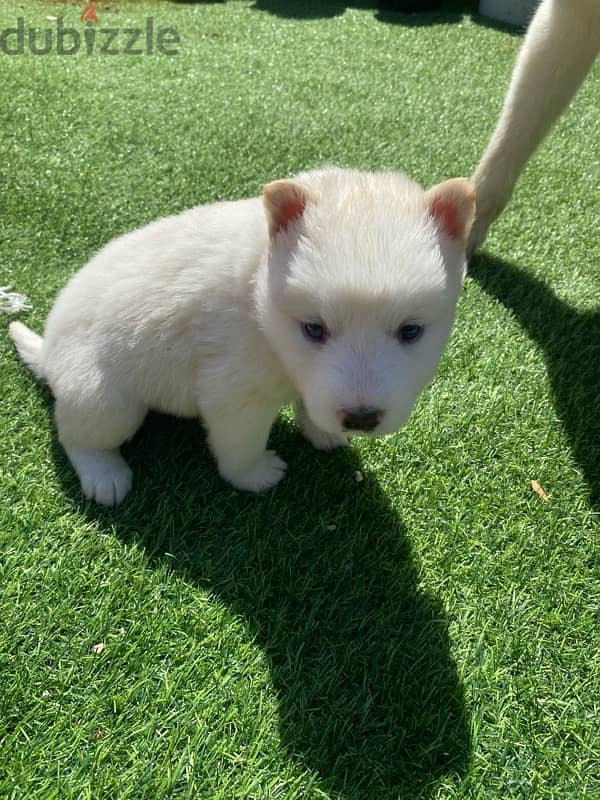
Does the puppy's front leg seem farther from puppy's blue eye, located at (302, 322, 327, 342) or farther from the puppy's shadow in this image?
puppy's blue eye, located at (302, 322, 327, 342)

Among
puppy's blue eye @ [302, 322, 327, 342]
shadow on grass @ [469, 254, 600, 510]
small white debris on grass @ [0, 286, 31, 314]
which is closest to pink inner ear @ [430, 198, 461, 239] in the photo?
puppy's blue eye @ [302, 322, 327, 342]

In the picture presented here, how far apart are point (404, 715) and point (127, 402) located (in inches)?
54.7

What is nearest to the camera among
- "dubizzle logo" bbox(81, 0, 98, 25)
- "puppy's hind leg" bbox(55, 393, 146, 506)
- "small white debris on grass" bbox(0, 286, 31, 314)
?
"puppy's hind leg" bbox(55, 393, 146, 506)

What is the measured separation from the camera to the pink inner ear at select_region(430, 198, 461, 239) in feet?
5.95

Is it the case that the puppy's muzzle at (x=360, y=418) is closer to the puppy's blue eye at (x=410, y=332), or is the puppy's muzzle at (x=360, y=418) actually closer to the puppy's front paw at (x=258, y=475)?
the puppy's blue eye at (x=410, y=332)

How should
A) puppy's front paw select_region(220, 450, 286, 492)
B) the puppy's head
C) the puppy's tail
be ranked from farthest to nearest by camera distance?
1. the puppy's tail
2. puppy's front paw select_region(220, 450, 286, 492)
3. the puppy's head

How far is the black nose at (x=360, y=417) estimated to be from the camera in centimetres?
166

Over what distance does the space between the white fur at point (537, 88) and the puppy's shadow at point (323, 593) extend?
2.00m

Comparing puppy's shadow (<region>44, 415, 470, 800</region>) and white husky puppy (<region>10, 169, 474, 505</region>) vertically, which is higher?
white husky puppy (<region>10, 169, 474, 505</region>)

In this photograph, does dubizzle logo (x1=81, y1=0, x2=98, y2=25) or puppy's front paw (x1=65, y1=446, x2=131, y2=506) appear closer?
puppy's front paw (x1=65, y1=446, x2=131, y2=506)

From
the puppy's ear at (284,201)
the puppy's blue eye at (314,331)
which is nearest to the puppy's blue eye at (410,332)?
the puppy's blue eye at (314,331)

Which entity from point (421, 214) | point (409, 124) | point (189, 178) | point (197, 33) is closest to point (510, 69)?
point (409, 124)

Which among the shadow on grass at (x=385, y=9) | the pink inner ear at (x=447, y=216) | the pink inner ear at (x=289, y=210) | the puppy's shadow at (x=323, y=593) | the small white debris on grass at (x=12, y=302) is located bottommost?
the puppy's shadow at (x=323, y=593)

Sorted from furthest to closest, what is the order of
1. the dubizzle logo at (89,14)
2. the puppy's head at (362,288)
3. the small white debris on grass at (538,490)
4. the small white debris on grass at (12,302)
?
the dubizzle logo at (89,14) < the small white debris on grass at (12,302) < the small white debris on grass at (538,490) < the puppy's head at (362,288)
